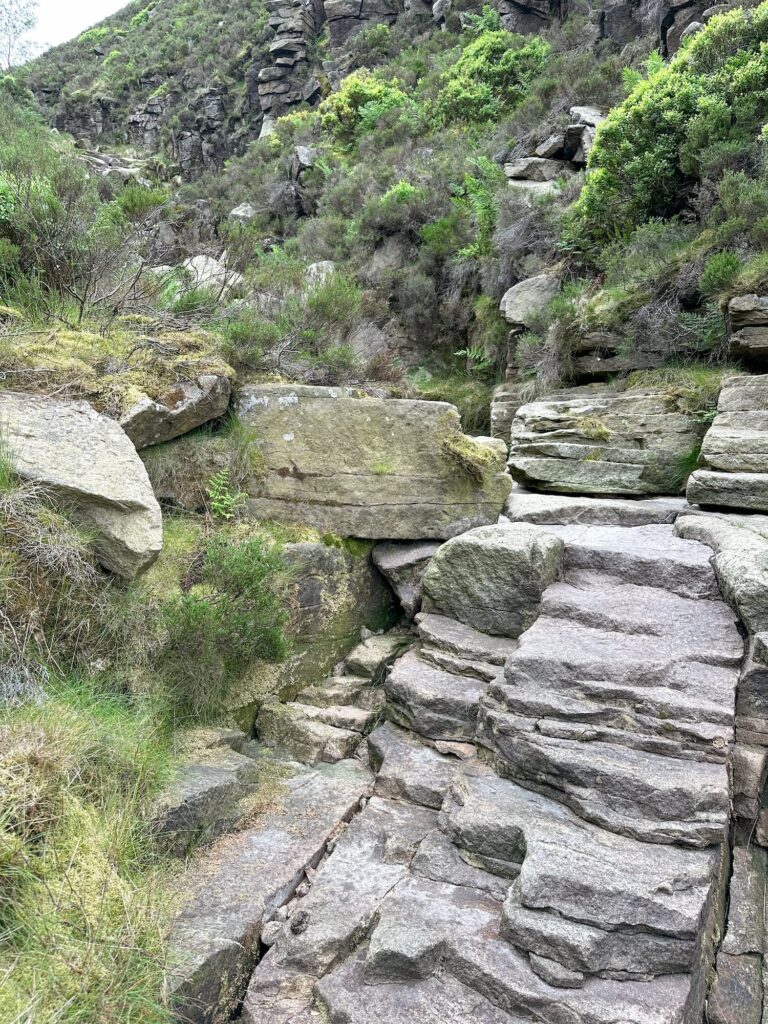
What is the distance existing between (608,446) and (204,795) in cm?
530

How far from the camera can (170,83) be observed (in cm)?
3209

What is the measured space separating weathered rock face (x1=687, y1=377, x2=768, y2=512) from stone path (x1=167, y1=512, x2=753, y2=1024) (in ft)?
4.46

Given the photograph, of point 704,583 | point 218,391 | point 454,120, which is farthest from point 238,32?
point 704,583

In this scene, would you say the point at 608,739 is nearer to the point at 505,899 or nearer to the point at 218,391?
the point at 505,899

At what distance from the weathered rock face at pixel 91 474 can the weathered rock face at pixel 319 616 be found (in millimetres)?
1192

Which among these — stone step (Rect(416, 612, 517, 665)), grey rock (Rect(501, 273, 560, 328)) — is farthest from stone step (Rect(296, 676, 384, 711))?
grey rock (Rect(501, 273, 560, 328))

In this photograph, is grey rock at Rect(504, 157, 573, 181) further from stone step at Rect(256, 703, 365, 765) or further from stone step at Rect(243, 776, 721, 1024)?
stone step at Rect(243, 776, 721, 1024)

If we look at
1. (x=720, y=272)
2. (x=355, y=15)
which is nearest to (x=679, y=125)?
(x=720, y=272)

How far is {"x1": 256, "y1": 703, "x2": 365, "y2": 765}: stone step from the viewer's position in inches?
159

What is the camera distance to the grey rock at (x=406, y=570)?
5188mm

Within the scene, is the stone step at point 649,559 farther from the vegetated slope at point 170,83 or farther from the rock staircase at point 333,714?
the vegetated slope at point 170,83

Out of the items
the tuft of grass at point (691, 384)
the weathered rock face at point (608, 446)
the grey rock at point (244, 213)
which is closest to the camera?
the weathered rock face at point (608, 446)

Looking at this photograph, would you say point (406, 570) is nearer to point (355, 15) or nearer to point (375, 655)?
point (375, 655)

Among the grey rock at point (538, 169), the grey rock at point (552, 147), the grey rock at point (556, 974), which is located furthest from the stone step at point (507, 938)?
the grey rock at point (552, 147)
